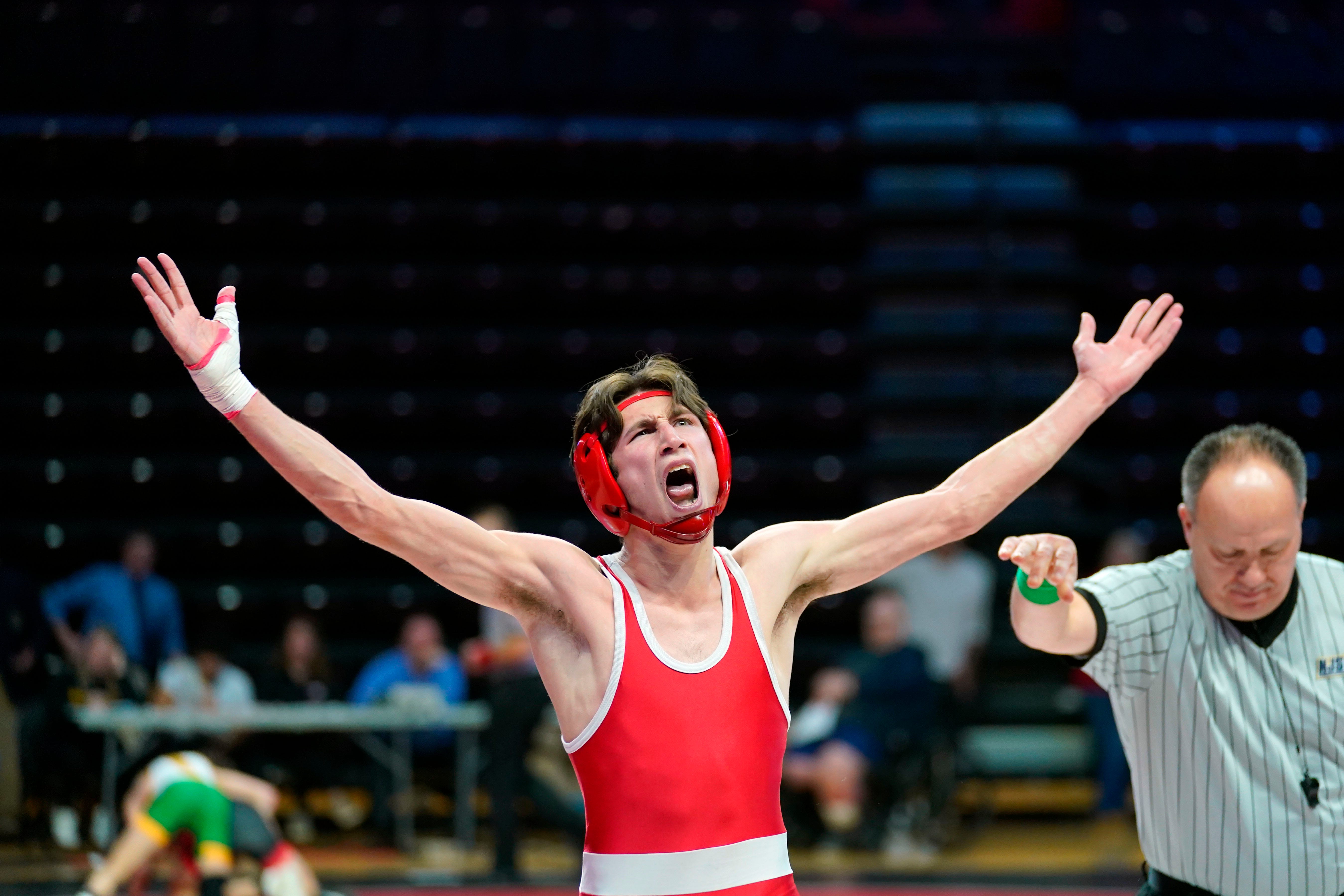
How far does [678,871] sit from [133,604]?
7.30 metres

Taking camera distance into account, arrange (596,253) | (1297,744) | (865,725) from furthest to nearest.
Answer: (596,253) < (865,725) < (1297,744)

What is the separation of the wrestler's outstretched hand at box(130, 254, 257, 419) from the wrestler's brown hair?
0.68 metres

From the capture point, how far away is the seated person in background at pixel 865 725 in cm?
823

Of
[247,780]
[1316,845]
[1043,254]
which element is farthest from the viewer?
[1043,254]

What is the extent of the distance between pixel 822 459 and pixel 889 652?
112 inches

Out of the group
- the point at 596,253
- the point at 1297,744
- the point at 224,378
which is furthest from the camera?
the point at 596,253

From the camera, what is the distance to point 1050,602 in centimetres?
299

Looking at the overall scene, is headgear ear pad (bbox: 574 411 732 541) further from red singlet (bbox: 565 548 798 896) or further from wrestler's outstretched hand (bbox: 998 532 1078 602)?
wrestler's outstretched hand (bbox: 998 532 1078 602)

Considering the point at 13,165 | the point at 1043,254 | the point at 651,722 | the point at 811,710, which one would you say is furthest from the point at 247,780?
the point at 1043,254

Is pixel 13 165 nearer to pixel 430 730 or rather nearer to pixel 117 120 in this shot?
pixel 117 120

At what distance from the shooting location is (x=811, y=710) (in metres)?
8.63

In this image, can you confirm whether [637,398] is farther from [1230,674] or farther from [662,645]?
[1230,674]

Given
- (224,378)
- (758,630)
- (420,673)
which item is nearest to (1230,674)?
(758,630)

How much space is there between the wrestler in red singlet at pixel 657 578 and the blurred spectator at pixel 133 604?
685 cm
